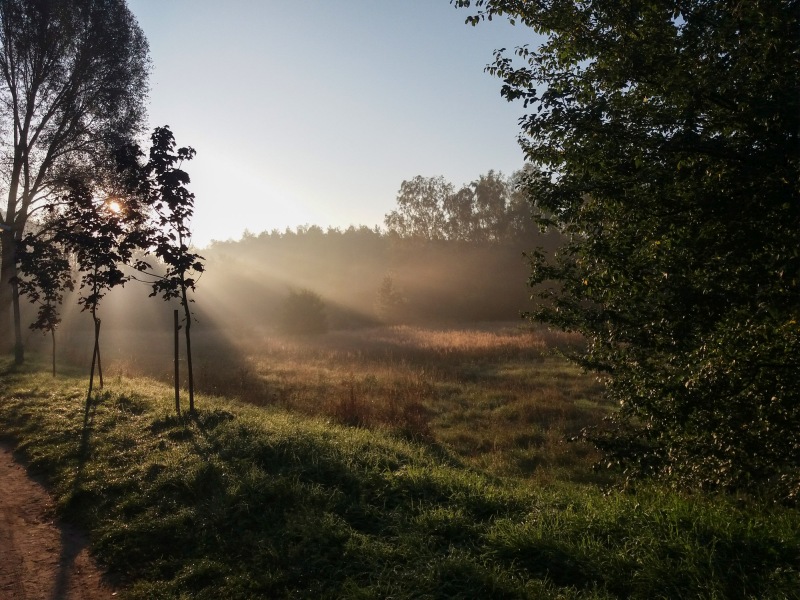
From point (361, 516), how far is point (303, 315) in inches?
1658

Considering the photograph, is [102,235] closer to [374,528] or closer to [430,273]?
[374,528]

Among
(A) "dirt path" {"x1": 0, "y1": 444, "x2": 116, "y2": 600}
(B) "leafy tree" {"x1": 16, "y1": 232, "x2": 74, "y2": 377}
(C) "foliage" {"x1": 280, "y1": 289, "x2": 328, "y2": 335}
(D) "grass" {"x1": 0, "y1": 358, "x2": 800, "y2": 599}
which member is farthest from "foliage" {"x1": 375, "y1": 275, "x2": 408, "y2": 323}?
(A) "dirt path" {"x1": 0, "y1": 444, "x2": 116, "y2": 600}

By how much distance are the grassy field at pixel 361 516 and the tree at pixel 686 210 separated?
2.30ft

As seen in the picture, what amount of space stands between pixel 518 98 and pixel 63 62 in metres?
19.7

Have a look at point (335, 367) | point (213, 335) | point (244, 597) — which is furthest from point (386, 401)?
point (213, 335)

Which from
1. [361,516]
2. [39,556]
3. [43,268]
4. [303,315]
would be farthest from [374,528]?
[303,315]

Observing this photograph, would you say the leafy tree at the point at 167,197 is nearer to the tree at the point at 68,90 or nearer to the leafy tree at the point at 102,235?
the leafy tree at the point at 102,235

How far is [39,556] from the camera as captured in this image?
5445 mm

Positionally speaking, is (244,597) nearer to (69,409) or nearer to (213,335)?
(69,409)

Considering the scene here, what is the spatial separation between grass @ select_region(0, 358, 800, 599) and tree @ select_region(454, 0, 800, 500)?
27.5 inches

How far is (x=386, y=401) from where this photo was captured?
1500cm

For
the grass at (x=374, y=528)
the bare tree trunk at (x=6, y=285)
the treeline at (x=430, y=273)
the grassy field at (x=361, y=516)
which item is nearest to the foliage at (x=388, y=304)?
the treeline at (x=430, y=273)

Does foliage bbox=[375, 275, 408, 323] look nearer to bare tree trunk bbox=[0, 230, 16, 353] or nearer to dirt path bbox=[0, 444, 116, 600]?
bare tree trunk bbox=[0, 230, 16, 353]

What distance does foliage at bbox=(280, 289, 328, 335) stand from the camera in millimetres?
46906
